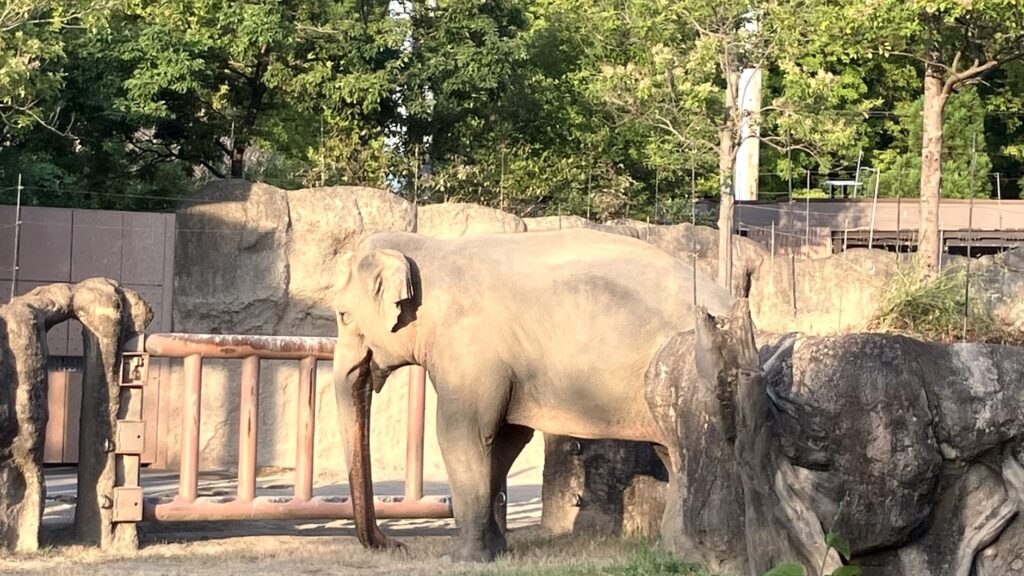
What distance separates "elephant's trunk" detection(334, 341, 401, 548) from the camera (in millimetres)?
10352

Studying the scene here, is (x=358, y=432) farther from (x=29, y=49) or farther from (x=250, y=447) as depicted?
(x=29, y=49)

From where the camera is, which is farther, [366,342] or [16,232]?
[16,232]

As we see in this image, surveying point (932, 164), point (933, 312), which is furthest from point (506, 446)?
point (932, 164)

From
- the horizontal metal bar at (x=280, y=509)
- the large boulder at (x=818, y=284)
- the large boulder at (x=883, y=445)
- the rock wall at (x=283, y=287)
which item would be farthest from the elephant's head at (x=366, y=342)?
the large boulder at (x=818, y=284)

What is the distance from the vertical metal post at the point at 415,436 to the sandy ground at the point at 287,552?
371mm

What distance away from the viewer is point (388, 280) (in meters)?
10.0

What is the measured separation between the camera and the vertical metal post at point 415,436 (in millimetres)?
11125

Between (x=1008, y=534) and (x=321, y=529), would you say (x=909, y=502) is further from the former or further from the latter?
(x=321, y=529)

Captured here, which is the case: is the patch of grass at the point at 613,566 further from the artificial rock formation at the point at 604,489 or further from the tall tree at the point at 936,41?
the tall tree at the point at 936,41

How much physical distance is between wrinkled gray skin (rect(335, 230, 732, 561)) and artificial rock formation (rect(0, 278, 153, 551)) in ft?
4.84

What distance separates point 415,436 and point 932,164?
14438 millimetres

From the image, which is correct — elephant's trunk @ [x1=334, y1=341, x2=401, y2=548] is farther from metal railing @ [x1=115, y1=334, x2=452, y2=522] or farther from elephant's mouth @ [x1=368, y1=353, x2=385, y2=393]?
metal railing @ [x1=115, y1=334, x2=452, y2=522]

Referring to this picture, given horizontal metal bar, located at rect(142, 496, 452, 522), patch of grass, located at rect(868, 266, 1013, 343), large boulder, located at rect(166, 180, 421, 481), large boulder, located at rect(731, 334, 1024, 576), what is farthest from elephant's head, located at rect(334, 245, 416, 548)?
large boulder, located at rect(166, 180, 421, 481)

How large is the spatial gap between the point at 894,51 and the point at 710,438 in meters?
17.5
